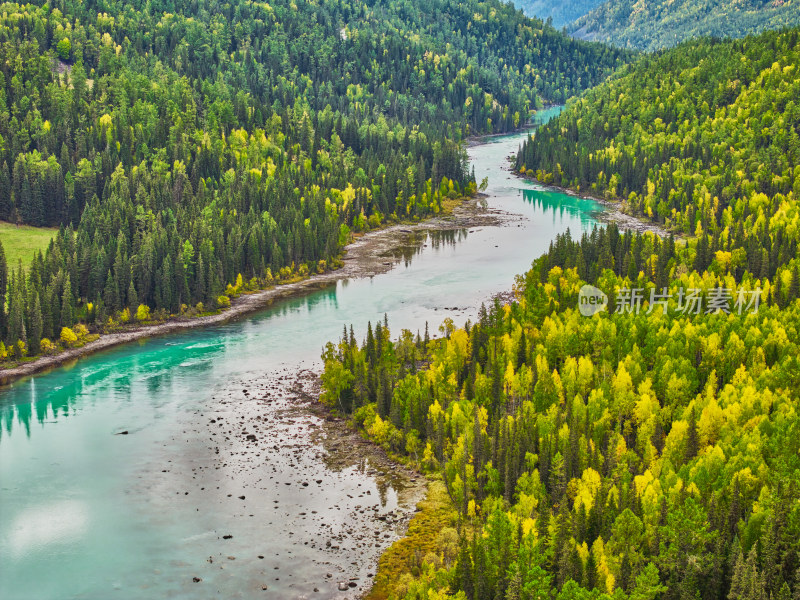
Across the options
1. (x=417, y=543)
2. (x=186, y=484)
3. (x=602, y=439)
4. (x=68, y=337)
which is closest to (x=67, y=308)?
(x=68, y=337)

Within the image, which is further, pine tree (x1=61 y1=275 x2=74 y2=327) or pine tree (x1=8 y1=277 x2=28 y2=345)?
pine tree (x1=61 y1=275 x2=74 y2=327)

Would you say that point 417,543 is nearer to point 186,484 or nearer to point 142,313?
point 186,484

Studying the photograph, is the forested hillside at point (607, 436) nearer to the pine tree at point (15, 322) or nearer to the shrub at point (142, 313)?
the shrub at point (142, 313)

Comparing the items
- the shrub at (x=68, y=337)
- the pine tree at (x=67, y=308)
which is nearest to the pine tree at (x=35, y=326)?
the shrub at (x=68, y=337)

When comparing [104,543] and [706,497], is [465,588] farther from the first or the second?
[104,543]

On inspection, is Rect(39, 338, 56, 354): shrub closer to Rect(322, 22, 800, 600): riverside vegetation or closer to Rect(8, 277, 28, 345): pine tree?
Rect(8, 277, 28, 345): pine tree

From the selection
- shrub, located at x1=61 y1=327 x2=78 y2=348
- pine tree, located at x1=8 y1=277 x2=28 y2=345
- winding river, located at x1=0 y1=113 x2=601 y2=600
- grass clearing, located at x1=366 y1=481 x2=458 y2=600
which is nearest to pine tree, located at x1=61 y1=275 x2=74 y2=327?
shrub, located at x1=61 y1=327 x2=78 y2=348
